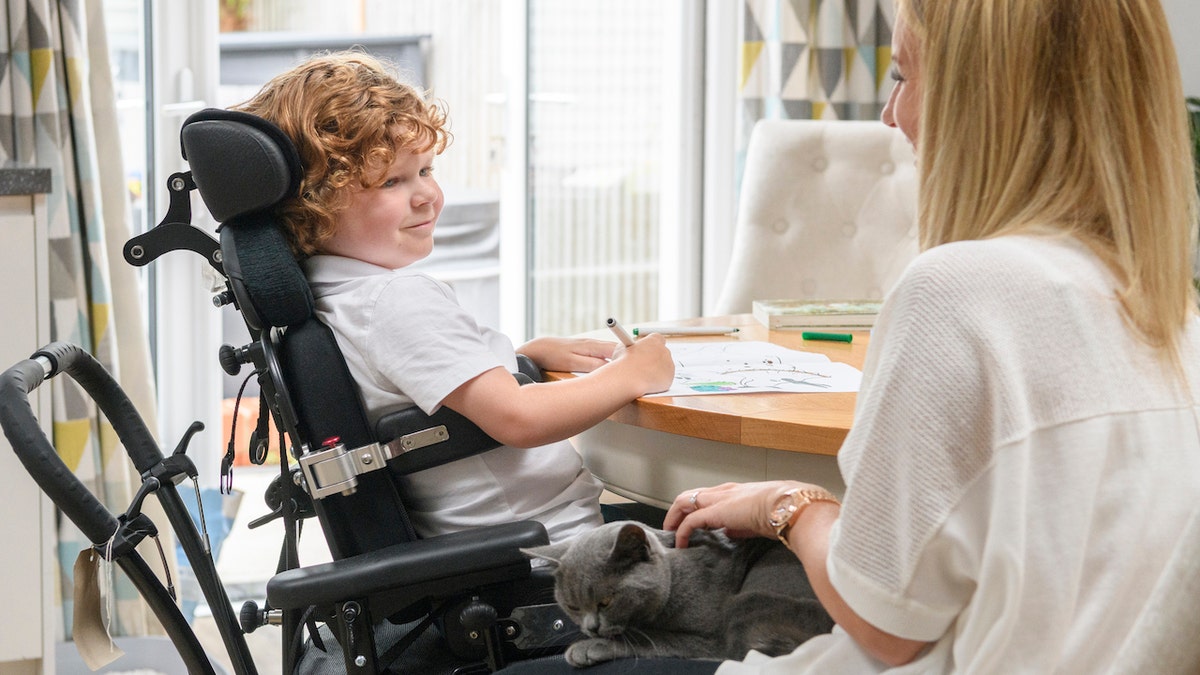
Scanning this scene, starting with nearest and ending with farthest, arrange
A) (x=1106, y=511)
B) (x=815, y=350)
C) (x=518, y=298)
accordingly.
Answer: (x=1106, y=511) < (x=815, y=350) < (x=518, y=298)

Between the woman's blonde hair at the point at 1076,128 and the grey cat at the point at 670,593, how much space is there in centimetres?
38

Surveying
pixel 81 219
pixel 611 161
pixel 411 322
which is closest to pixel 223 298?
pixel 411 322

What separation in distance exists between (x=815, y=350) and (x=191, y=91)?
6.14 feet

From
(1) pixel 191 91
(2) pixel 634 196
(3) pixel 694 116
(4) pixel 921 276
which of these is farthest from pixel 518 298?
(4) pixel 921 276

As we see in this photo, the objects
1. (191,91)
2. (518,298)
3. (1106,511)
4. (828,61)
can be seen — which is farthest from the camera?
(518,298)

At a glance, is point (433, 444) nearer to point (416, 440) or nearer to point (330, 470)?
point (416, 440)

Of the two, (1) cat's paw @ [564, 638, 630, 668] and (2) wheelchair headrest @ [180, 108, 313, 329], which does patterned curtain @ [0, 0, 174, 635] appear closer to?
(2) wheelchair headrest @ [180, 108, 313, 329]

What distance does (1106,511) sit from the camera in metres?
0.72

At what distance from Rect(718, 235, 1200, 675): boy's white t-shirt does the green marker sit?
1.03 meters

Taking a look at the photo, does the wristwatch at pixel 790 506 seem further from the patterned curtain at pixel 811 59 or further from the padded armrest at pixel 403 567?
the patterned curtain at pixel 811 59

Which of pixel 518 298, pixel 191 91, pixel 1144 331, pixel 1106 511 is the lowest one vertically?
pixel 518 298

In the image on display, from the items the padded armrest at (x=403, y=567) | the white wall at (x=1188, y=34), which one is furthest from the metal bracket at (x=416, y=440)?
the white wall at (x=1188, y=34)

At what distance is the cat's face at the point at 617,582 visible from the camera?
103 cm

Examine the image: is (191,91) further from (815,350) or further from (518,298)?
(815,350)
